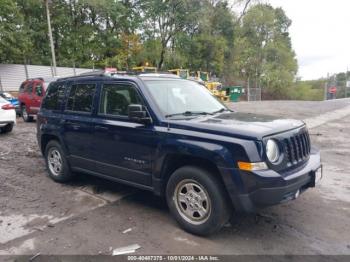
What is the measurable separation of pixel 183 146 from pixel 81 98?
7.56 ft

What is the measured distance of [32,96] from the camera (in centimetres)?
1297

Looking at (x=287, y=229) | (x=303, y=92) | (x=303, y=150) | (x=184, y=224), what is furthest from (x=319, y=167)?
(x=303, y=92)

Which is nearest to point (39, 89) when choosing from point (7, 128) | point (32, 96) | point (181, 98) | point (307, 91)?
point (32, 96)

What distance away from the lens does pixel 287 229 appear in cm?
390

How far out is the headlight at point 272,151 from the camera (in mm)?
3341

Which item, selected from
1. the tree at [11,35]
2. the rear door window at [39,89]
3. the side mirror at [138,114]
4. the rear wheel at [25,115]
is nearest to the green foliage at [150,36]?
the tree at [11,35]

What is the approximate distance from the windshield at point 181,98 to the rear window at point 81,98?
3.67 ft

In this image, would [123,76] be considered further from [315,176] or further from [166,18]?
[166,18]

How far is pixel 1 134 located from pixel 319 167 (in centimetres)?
1026

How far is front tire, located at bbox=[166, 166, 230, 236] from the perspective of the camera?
11.5 feet

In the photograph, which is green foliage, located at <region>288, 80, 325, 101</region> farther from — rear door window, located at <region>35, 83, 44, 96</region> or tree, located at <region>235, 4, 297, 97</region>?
rear door window, located at <region>35, 83, 44, 96</region>

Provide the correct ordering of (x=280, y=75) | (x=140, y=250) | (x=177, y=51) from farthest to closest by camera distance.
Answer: (x=280, y=75) → (x=177, y=51) → (x=140, y=250)

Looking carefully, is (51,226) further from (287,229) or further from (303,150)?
(303,150)

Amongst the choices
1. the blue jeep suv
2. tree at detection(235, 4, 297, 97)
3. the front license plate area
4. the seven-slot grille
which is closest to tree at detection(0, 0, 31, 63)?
the blue jeep suv
